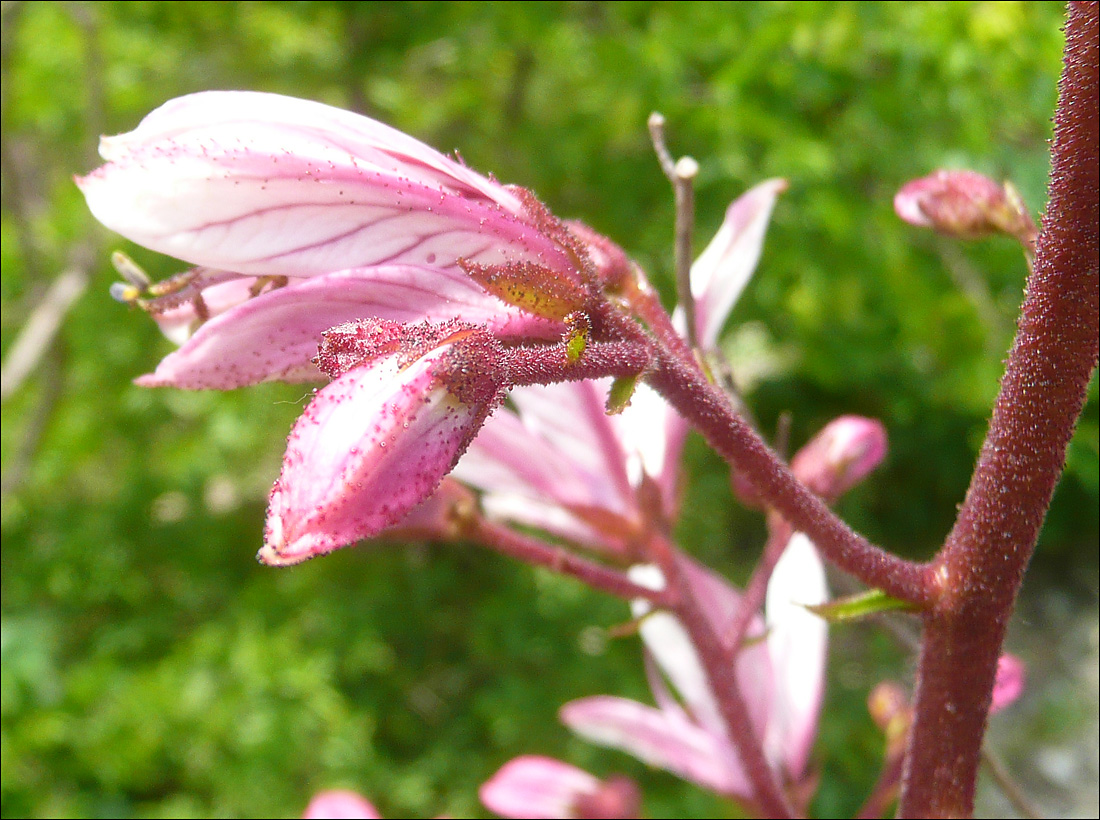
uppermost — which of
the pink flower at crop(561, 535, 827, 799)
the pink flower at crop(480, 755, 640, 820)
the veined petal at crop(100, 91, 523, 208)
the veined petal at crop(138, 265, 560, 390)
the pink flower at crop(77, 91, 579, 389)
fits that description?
the veined petal at crop(100, 91, 523, 208)

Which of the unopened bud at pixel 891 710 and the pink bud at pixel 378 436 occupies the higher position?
the pink bud at pixel 378 436

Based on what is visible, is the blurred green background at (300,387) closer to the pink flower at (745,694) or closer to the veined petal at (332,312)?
the pink flower at (745,694)

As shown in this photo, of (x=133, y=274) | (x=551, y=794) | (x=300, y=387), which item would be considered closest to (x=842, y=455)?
(x=551, y=794)

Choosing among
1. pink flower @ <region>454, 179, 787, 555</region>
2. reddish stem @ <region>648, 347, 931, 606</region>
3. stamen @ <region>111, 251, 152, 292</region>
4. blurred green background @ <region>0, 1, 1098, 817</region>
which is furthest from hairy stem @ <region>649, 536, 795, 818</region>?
blurred green background @ <region>0, 1, 1098, 817</region>

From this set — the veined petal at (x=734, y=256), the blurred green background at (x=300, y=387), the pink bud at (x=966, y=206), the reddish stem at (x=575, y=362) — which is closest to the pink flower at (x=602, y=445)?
the veined petal at (x=734, y=256)

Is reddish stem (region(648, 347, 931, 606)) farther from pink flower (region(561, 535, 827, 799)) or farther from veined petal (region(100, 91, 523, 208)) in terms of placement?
pink flower (region(561, 535, 827, 799))

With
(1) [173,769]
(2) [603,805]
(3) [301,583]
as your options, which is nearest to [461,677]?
(3) [301,583]

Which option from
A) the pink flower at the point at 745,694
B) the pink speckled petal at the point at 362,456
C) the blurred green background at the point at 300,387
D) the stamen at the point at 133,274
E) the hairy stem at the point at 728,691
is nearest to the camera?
the pink speckled petal at the point at 362,456

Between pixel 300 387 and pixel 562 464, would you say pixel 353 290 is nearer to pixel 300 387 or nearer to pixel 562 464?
pixel 562 464

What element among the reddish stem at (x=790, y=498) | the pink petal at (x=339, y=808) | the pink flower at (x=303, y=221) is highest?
the pink flower at (x=303, y=221)
